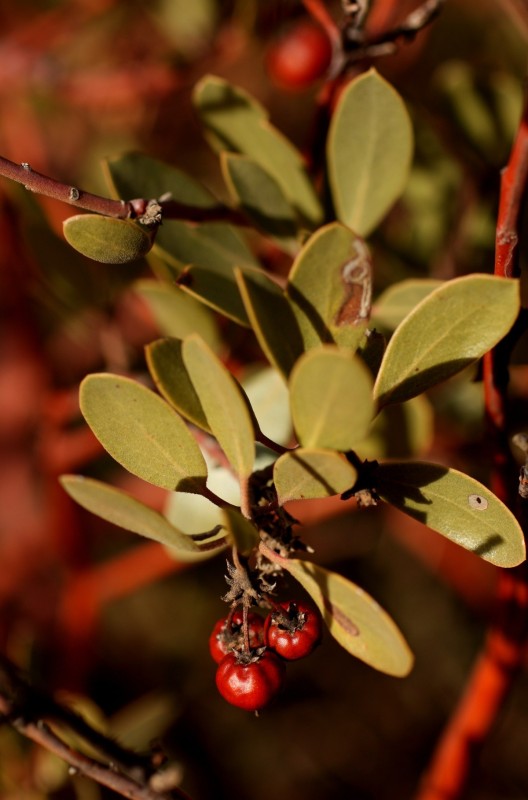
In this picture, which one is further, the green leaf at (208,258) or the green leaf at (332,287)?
the green leaf at (208,258)

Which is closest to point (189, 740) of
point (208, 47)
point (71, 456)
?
point (71, 456)

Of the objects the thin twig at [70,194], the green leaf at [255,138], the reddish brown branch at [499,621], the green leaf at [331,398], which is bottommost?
the reddish brown branch at [499,621]

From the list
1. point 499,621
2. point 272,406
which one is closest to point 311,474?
point 272,406

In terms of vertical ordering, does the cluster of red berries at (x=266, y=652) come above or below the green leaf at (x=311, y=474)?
below

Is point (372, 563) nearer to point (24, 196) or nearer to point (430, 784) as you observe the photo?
point (430, 784)

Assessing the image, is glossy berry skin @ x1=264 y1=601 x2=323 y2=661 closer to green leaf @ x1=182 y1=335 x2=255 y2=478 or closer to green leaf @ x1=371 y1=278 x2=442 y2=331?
green leaf @ x1=182 y1=335 x2=255 y2=478

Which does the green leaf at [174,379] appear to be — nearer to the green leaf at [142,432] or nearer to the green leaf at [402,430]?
the green leaf at [142,432]

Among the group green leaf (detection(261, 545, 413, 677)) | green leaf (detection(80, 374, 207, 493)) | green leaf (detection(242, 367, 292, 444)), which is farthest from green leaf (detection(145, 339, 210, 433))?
green leaf (detection(242, 367, 292, 444))

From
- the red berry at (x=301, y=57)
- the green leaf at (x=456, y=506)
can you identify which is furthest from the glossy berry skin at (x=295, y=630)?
the red berry at (x=301, y=57)
